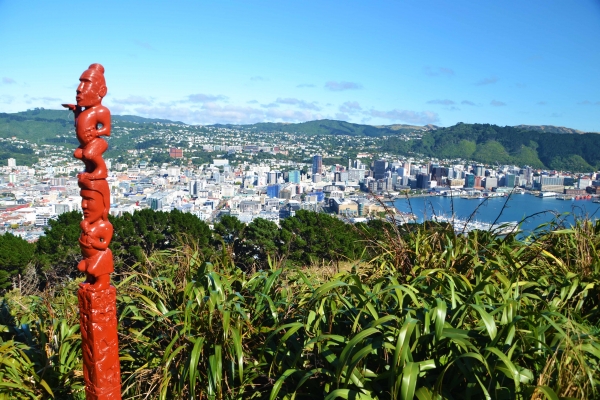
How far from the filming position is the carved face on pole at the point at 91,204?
1.38 meters

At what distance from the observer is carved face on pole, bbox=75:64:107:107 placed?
134cm

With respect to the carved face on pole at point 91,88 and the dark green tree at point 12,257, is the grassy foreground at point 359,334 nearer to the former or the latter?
the carved face on pole at point 91,88

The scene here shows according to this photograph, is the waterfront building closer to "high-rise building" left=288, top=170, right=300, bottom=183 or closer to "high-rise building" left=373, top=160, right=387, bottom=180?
"high-rise building" left=288, top=170, right=300, bottom=183

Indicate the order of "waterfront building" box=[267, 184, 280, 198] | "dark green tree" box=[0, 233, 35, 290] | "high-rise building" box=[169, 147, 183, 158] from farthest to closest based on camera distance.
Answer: "high-rise building" box=[169, 147, 183, 158] < "waterfront building" box=[267, 184, 280, 198] < "dark green tree" box=[0, 233, 35, 290]

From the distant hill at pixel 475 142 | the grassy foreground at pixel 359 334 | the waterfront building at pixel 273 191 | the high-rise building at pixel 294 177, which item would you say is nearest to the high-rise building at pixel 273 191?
the waterfront building at pixel 273 191

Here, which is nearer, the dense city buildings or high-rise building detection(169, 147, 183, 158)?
the dense city buildings

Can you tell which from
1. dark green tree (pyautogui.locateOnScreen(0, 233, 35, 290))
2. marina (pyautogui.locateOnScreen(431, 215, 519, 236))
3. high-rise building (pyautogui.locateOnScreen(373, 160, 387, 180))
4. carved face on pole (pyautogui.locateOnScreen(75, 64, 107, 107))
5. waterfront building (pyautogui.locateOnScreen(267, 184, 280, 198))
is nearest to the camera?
carved face on pole (pyautogui.locateOnScreen(75, 64, 107, 107))

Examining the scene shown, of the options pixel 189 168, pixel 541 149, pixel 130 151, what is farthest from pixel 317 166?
pixel 130 151

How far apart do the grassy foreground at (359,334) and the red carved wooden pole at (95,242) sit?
0.91ft

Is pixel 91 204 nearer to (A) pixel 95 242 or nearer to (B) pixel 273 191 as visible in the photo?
(A) pixel 95 242

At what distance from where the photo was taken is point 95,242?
138 cm

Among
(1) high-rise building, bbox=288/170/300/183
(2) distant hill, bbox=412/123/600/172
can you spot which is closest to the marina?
(2) distant hill, bbox=412/123/600/172

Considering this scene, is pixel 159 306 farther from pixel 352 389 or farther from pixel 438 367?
pixel 438 367

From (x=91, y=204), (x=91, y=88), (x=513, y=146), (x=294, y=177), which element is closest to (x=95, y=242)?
(x=91, y=204)
